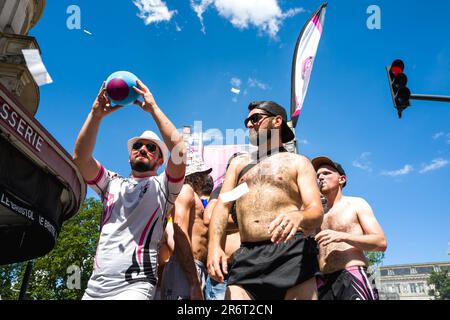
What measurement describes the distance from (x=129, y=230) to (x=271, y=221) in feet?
3.78

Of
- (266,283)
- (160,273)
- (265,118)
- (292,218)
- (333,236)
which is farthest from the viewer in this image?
(160,273)

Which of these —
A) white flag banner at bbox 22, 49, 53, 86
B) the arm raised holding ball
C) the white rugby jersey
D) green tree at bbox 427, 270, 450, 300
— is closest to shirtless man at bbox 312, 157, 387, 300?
the white rugby jersey

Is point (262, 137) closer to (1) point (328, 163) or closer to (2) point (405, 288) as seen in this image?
(1) point (328, 163)

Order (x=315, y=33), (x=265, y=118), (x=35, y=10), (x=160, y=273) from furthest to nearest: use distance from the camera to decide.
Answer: (x=35, y=10), (x=315, y=33), (x=160, y=273), (x=265, y=118)

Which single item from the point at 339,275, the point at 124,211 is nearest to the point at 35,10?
the point at 124,211

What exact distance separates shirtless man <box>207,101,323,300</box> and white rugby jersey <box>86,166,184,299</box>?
47cm

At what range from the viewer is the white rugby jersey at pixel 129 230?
252 cm

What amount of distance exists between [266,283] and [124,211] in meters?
1.30

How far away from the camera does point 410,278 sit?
8881 cm

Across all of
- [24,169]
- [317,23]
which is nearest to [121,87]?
[24,169]

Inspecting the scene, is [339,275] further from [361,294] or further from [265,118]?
[265,118]

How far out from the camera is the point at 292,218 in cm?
220

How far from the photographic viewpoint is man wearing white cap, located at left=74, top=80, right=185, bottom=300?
2523 mm

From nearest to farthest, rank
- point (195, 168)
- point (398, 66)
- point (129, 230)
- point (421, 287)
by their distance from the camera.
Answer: point (129, 230) < point (195, 168) < point (398, 66) < point (421, 287)
